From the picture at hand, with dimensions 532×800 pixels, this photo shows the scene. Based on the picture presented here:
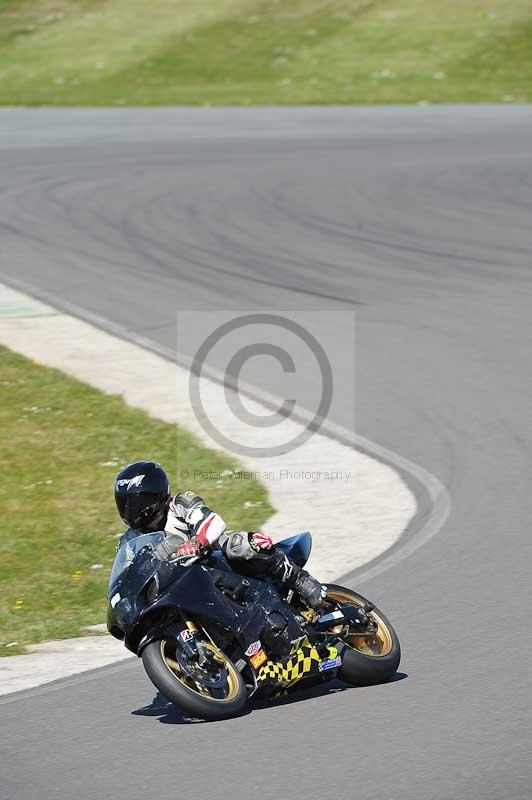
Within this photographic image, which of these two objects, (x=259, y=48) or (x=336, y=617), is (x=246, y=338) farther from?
(x=259, y=48)

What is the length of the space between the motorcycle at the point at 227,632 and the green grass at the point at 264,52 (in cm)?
2974

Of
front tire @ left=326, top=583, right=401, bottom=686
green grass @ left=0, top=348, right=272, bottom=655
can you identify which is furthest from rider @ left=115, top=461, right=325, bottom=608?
green grass @ left=0, top=348, right=272, bottom=655

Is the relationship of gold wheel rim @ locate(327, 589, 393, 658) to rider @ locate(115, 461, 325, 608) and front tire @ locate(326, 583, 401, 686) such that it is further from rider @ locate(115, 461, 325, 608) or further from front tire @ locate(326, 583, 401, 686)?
rider @ locate(115, 461, 325, 608)

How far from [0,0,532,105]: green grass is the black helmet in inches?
1180

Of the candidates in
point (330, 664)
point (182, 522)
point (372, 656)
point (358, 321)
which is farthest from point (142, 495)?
point (358, 321)

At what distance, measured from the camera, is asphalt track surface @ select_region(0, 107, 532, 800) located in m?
6.26

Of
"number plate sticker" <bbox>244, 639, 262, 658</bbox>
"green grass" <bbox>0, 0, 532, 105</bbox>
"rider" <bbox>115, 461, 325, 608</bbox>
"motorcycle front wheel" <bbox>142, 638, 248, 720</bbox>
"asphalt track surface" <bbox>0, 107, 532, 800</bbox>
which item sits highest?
"rider" <bbox>115, 461, 325, 608</bbox>

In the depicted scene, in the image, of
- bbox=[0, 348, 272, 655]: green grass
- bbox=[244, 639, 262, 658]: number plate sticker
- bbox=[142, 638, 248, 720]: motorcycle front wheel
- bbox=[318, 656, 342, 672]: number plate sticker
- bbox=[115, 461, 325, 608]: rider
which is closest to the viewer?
bbox=[142, 638, 248, 720]: motorcycle front wheel

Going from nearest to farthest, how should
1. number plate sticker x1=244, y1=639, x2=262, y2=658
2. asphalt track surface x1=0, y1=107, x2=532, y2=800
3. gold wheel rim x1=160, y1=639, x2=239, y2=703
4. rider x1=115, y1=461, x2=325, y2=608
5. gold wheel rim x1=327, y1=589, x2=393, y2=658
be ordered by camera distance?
asphalt track surface x1=0, y1=107, x2=532, y2=800 < gold wheel rim x1=160, y1=639, x2=239, y2=703 < rider x1=115, y1=461, x2=325, y2=608 < number plate sticker x1=244, y1=639, x2=262, y2=658 < gold wheel rim x1=327, y1=589, x2=393, y2=658

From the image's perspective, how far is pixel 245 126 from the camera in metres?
31.5

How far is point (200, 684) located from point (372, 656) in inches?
39.8

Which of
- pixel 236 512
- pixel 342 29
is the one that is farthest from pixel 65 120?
pixel 236 512

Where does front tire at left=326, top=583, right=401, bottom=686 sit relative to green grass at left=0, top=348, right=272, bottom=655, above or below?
above

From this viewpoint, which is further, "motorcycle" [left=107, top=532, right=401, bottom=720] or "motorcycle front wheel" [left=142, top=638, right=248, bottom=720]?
"motorcycle" [left=107, top=532, right=401, bottom=720]
